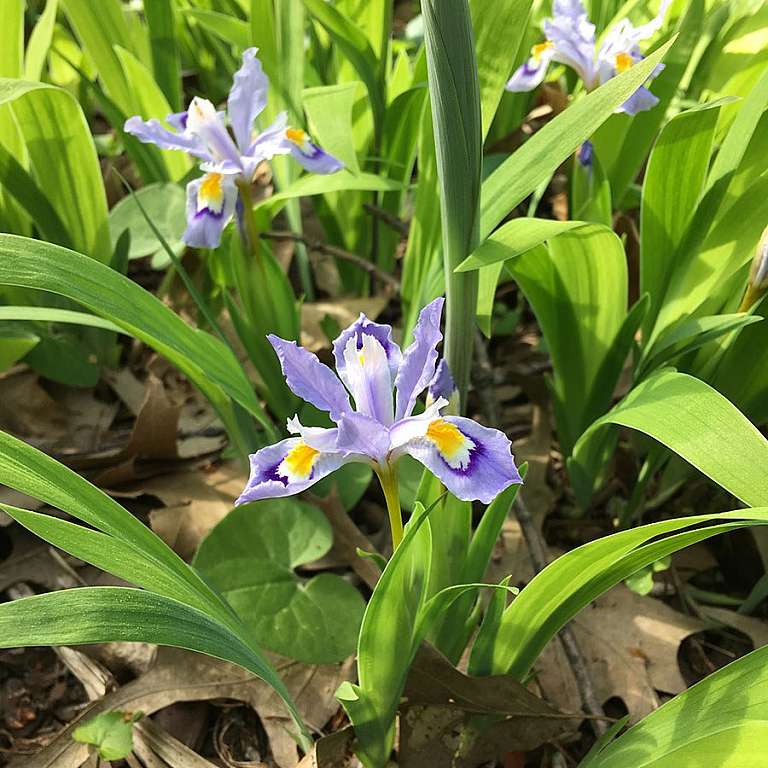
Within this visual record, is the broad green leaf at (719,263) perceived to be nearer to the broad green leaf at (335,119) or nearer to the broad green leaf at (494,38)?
the broad green leaf at (494,38)

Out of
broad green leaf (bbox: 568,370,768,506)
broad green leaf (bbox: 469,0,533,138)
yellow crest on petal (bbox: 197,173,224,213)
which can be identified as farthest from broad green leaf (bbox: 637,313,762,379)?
yellow crest on petal (bbox: 197,173,224,213)

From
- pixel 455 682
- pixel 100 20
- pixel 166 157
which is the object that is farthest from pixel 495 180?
pixel 100 20

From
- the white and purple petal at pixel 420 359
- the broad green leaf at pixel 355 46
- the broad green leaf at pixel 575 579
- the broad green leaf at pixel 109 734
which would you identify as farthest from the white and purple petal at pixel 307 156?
the broad green leaf at pixel 109 734

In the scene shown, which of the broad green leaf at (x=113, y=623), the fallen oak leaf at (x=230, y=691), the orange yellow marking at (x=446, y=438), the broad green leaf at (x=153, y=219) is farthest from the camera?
the broad green leaf at (x=153, y=219)

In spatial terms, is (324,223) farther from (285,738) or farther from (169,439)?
(285,738)

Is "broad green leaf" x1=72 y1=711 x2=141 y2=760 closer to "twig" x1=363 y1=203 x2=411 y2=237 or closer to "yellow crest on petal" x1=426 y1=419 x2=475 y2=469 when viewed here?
"yellow crest on petal" x1=426 y1=419 x2=475 y2=469

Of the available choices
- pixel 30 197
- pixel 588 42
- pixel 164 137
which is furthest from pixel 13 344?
pixel 588 42

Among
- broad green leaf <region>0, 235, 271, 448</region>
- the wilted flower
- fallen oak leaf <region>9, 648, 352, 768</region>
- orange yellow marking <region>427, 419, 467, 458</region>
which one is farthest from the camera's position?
fallen oak leaf <region>9, 648, 352, 768</region>
